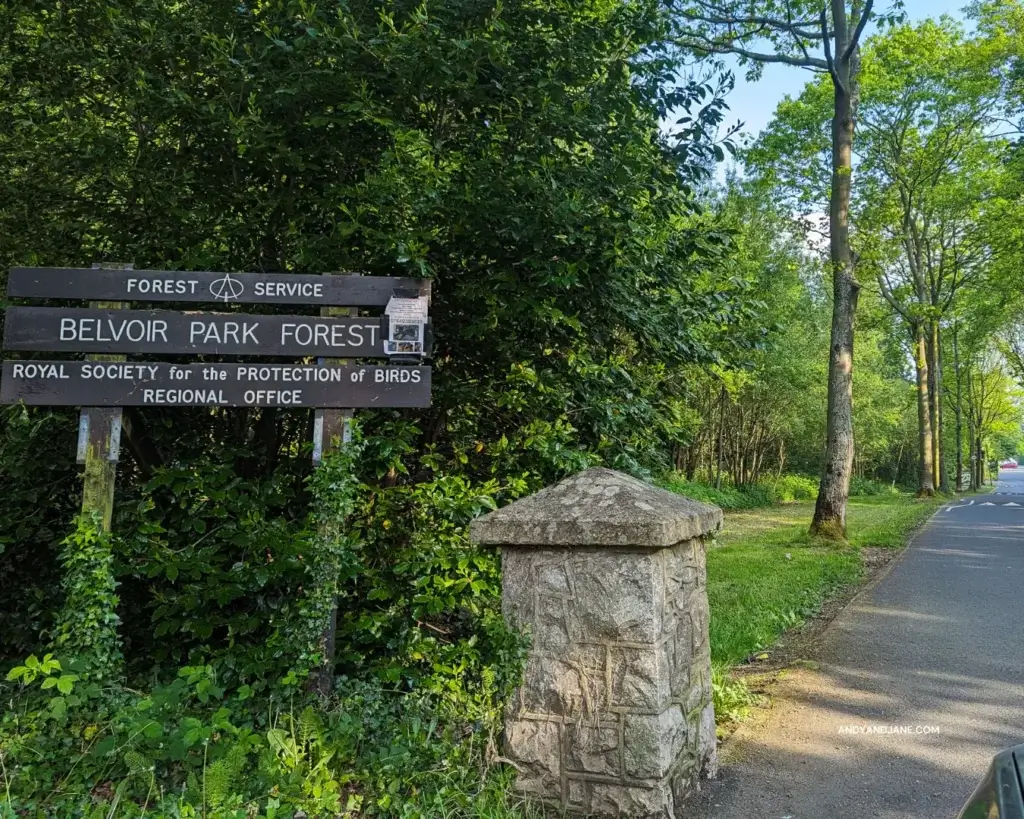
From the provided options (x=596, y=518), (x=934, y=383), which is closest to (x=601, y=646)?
(x=596, y=518)

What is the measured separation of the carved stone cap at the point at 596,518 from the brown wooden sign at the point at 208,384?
958mm

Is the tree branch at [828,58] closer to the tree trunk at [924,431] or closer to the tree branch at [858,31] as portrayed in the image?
the tree branch at [858,31]

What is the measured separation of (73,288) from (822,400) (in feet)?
95.4

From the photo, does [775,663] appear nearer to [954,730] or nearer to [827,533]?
Result: [954,730]

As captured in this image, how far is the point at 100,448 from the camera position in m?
3.84

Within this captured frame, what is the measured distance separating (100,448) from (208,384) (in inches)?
24.9

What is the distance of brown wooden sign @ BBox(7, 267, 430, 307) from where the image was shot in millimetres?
3789

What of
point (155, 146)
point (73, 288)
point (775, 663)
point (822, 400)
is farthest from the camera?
point (822, 400)

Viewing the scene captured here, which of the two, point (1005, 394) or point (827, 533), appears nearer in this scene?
point (827, 533)

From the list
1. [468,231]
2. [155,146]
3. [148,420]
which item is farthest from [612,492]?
[155,146]

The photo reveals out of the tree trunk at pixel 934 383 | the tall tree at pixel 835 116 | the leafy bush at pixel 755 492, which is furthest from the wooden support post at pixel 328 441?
the tree trunk at pixel 934 383

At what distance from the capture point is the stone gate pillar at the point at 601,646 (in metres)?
3.12

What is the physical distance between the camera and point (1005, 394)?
55375mm

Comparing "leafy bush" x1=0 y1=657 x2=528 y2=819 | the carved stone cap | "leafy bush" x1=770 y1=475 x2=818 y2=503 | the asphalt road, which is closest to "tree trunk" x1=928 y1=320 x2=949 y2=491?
"leafy bush" x1=770 y1=475 x2=818 y2=503
